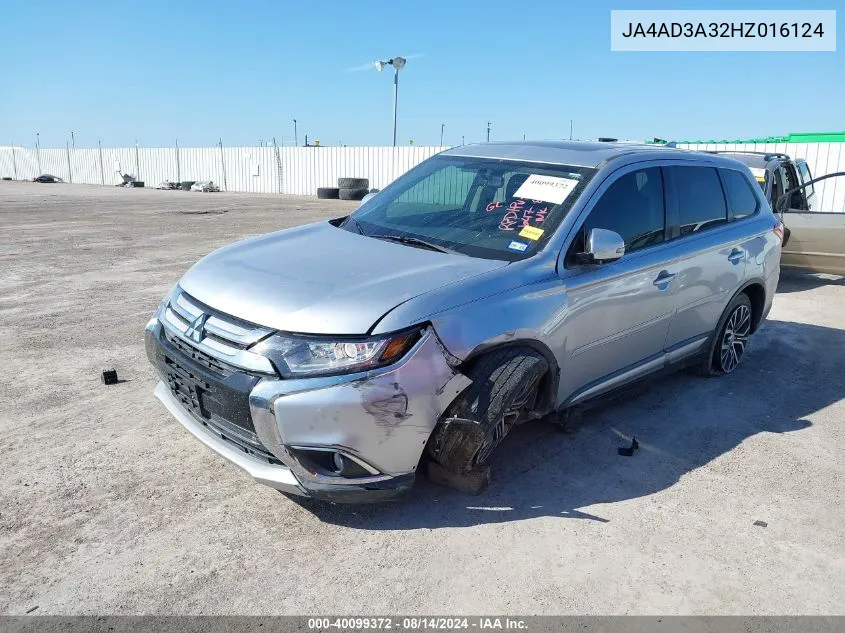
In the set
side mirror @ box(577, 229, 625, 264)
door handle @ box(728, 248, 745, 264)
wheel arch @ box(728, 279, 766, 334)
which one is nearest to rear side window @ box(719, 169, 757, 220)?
door handle @ box(728, 248, 745, 264)

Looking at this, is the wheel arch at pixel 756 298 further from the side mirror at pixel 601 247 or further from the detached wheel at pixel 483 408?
the detached wheel at pixel 483 408

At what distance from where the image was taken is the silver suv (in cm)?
287

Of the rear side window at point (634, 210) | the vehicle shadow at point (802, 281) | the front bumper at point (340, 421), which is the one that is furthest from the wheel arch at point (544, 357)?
the vehicle shadow at point (802, 281)

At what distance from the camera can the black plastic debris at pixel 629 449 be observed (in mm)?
4004

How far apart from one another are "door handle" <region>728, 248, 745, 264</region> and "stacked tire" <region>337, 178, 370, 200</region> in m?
24.5

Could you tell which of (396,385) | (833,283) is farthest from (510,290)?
(833,283)

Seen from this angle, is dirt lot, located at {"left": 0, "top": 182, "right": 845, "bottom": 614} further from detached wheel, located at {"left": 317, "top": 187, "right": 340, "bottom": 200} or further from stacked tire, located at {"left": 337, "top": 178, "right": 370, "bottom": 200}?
detached wheel, located at {"left": 317, "top": 187, "right": 340, "bottom": 200}

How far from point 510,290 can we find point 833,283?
8.48 meters

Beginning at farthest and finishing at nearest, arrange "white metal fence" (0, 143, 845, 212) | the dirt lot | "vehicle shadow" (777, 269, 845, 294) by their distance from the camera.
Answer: "white metal fence" (0, 143, 845, 212)
"vehicle shadow" (777, 269, 845, 294)
the dirt lot

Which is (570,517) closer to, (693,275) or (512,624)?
(512,624)

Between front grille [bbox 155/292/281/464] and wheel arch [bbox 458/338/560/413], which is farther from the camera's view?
wheel arch [bbox 458/338/560/413]

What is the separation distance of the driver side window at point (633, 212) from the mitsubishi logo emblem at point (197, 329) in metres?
1.96

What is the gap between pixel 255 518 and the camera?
10.5 feet

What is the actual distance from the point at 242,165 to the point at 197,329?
121ft
